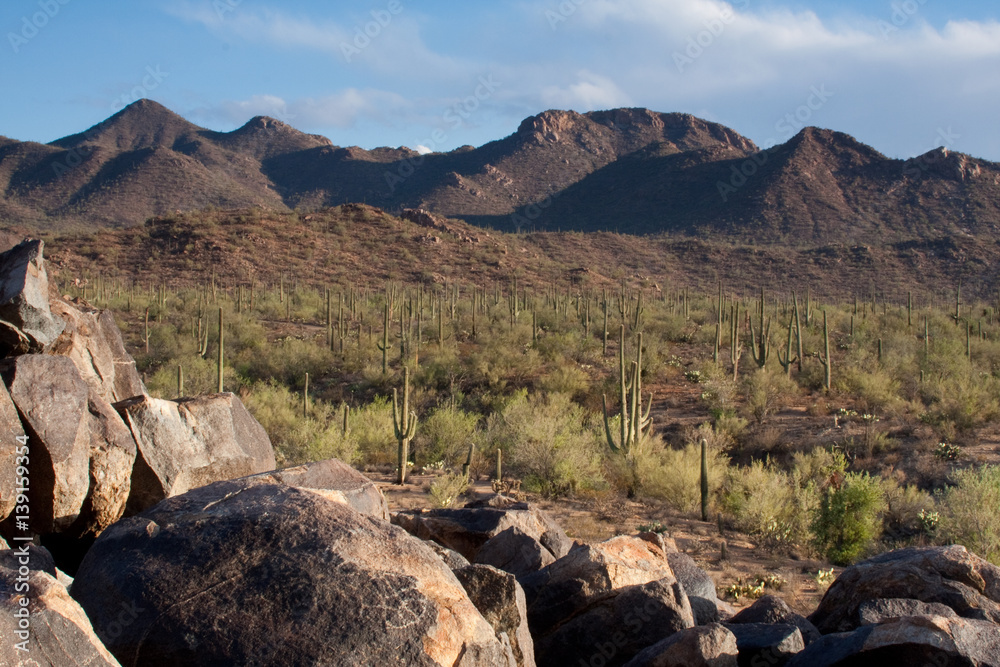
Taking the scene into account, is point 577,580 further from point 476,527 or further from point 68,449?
point 68,449

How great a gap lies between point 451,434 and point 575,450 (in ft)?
11.4

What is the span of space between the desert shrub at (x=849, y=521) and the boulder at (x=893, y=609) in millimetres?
4499

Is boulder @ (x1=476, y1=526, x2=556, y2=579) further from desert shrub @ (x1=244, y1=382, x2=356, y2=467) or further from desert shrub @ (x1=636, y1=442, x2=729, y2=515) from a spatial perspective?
desert shrub @ (x1=244, y1=382, x2=356, y2=467)

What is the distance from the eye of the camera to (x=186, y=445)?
20.8 feet

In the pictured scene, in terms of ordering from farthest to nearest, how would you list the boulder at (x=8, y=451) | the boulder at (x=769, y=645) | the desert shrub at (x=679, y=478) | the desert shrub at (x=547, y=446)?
1. the desert shrub at (x=547, y=446)
2. the desert shrub at (x=679, y=478)
3. the boulder at (x=769, y=645)
4. the boulder at (x=8, y=451)

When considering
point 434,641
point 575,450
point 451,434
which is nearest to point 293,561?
point 434,641

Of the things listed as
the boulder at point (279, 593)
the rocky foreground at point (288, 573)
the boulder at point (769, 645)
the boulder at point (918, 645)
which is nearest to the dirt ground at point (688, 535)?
the rocky foreground at point (288, 573)

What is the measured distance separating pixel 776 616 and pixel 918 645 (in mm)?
1512

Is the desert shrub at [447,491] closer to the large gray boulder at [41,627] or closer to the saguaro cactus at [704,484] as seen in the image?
the saguaro cactus at [704,484]

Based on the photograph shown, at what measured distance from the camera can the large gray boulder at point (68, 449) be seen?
474 centimetres

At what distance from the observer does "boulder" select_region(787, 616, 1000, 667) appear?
164 inches

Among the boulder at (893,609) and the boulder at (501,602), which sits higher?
the boulder at (501,602)

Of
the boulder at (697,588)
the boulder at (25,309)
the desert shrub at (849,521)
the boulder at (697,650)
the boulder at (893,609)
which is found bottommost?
the desert shrub at (849,521)

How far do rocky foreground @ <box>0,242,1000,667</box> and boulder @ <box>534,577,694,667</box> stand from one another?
0.01 metres
